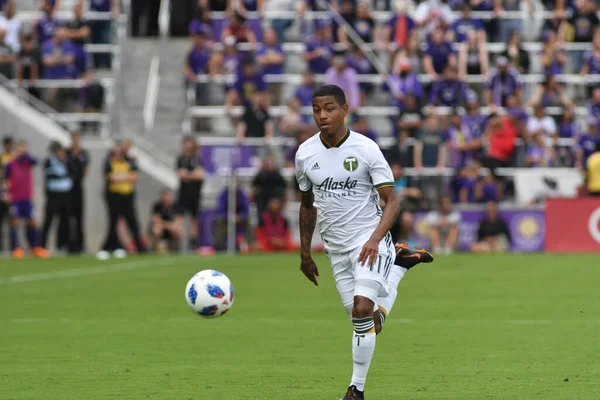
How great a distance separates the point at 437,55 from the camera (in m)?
28.2

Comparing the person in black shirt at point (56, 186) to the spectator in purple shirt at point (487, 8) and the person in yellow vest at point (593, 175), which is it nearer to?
the person in yellow vest at point (593, 175)

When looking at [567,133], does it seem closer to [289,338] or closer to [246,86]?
[246,86]

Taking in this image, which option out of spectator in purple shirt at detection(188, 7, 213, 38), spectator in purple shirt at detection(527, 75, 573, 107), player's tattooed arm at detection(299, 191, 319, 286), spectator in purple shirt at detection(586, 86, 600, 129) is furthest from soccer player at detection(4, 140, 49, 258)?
player's tattooed arm at detection(299, 191, 319, 286)

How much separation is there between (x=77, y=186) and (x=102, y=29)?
19.9 ft

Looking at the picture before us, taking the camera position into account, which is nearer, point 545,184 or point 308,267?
point 308,267

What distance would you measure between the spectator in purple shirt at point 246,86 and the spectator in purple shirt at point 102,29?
368cm

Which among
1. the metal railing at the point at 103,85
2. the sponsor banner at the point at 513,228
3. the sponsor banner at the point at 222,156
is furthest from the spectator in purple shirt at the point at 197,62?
the sponsor banner at the point at 513,228

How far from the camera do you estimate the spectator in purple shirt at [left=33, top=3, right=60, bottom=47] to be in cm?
2872

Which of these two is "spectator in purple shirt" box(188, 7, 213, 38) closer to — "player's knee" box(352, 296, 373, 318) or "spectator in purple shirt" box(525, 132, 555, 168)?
"spectator in purple shirt" box(525, 132, 555, 168)

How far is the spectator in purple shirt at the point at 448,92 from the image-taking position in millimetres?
27650

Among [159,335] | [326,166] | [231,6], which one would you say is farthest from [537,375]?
[231,6]

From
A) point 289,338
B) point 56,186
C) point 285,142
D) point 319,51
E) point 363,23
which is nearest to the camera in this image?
point 289,338

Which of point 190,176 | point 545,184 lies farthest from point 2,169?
point 545,184

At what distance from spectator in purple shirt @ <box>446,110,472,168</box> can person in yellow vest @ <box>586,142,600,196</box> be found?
2.82 metres
